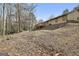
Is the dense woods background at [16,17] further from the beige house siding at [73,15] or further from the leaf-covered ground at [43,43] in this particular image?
the beige house siding at [73,15]

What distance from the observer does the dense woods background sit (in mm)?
2980

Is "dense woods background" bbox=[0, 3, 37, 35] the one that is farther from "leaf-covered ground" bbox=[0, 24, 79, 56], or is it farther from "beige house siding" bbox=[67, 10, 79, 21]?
"beige house siding" bbox=[67, 10, 79, 21]

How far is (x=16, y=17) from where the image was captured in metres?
3.01

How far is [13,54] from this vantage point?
2943mm

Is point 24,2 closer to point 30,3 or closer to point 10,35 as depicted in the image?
point 30,3

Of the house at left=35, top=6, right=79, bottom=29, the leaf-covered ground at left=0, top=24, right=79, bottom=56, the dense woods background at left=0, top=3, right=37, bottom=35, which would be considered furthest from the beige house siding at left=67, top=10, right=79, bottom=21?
the dense woods background at left=0, top=3, right=37, bottom=35

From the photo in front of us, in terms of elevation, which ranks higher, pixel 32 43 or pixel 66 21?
pixel 66 21

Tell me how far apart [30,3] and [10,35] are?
548 millimetres

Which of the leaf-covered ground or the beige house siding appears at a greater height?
the beige house siding

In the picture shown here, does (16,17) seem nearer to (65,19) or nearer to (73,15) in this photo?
(65,19)

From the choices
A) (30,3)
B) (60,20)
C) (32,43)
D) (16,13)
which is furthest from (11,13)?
(60,20)

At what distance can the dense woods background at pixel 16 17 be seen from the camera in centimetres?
298

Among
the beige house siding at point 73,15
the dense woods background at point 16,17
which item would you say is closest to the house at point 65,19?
the beige house siding at point 73,15

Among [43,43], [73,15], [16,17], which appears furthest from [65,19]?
[16,17]
